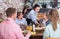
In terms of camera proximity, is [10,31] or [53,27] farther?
[53,27]

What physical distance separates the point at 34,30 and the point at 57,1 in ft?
12.9

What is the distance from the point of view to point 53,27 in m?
3.33

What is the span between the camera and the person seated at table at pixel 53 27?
3.30 metres

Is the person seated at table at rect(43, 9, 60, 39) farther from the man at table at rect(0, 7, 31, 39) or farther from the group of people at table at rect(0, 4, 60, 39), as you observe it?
the man at table at rect(0, 7, 31, 39)

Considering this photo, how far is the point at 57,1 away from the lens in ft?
26.9

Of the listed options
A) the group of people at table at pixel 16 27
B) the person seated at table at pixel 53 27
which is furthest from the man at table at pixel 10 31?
the person seated at table at pixel 53 27

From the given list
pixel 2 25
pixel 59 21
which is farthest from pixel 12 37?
pixel 59 21

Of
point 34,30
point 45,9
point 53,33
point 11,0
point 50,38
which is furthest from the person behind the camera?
point 45,9

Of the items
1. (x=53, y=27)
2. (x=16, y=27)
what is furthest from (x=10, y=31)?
(x=53, y=27)

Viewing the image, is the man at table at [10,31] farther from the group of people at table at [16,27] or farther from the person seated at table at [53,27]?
the person seated at table at [53,27]

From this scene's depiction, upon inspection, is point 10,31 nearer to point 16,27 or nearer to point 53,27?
point 16,27

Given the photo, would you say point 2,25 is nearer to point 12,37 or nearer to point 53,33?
point 12,37

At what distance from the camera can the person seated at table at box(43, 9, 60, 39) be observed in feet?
10.8

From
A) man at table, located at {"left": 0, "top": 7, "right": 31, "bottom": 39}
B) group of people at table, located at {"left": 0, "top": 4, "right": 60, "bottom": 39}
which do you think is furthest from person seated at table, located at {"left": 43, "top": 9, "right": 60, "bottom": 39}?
man at table, located at {"left": 0, "top": 7, "right": 31, "bottom": 39}
